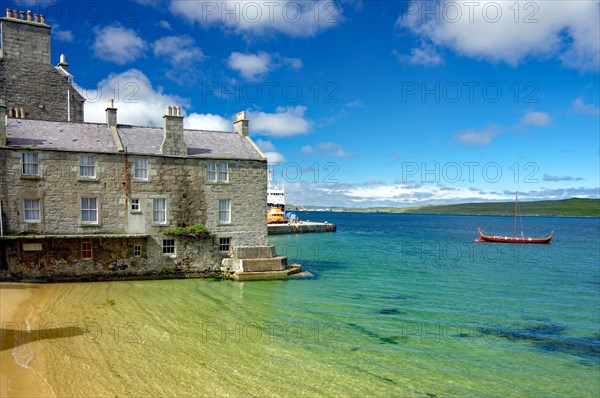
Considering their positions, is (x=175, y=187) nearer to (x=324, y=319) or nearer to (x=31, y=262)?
(x=31, y=262)

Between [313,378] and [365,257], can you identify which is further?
[365,257]

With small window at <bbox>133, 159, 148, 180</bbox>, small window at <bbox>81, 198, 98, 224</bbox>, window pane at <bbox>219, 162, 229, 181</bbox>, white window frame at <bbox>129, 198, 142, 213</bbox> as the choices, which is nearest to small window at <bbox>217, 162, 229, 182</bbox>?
window pane at <bbox>219, 162, 229, 181</bbox>

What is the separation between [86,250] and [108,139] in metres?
6.60

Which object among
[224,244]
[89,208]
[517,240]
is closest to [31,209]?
[89,208]

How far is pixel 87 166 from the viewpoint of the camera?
77.7ft

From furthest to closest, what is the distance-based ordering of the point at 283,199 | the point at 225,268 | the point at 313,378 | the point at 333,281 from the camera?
the point at 283,199 → the point at 333,281 → the point at 225,268 → the point at 313,378

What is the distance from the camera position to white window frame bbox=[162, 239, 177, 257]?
2538 centimetres

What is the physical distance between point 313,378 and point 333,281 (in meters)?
16.5

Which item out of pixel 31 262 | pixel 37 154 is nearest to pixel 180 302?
pixel 31 262

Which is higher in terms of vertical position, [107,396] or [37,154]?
[37,154]

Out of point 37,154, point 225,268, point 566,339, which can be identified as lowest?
point 566,339

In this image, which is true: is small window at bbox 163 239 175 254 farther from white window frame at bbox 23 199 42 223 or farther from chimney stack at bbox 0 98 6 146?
chimney stack at bbox 0 98 6 146

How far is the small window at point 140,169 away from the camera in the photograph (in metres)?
24.7

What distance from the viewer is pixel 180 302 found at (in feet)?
66.1
